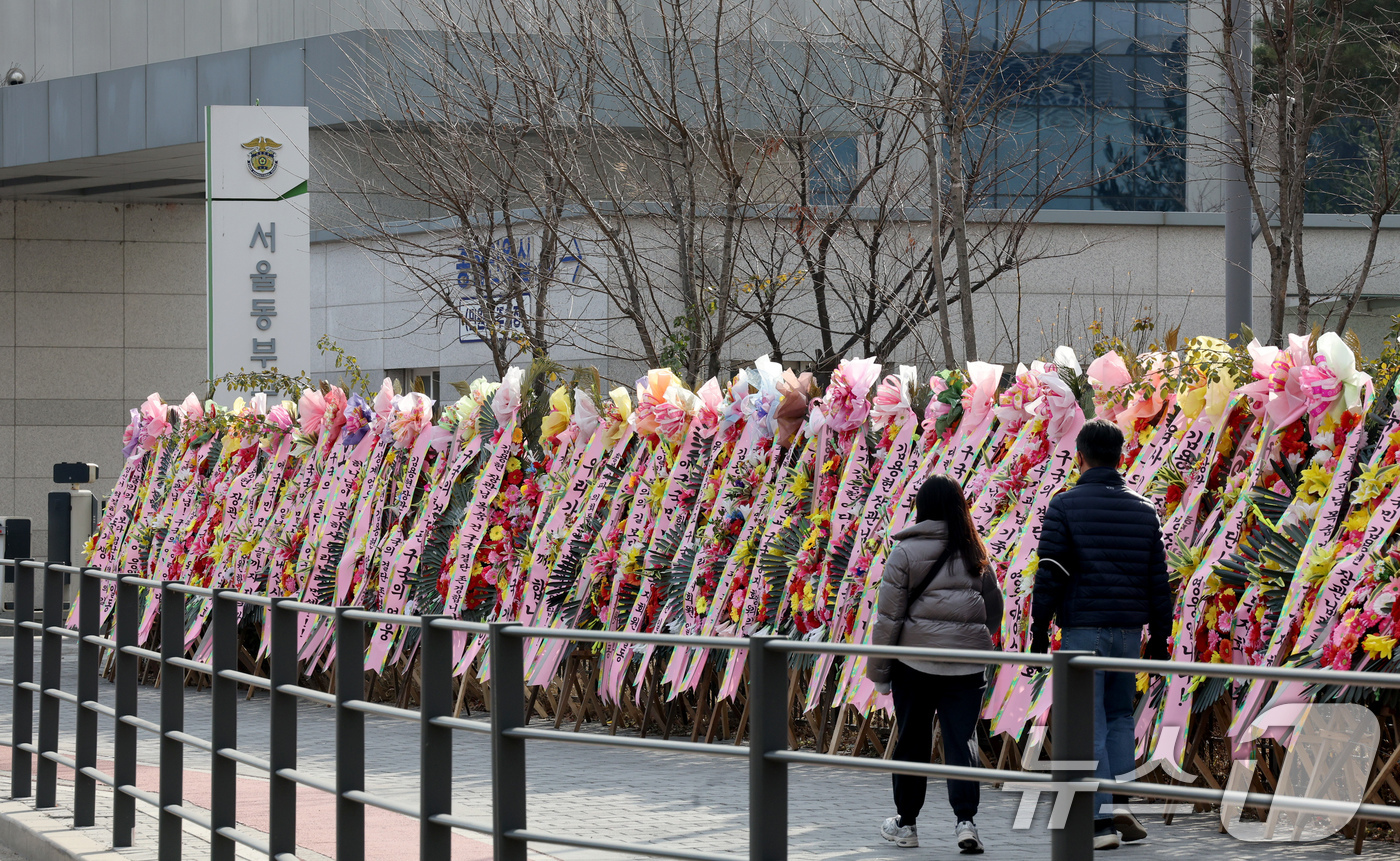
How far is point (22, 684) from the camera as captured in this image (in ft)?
28.4

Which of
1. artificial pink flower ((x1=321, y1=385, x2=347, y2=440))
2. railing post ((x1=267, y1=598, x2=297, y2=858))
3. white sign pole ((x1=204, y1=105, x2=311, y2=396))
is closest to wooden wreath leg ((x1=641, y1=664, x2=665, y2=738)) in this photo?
artificial pink flower ((x1=321, y1=385, x2=347, y2=440))

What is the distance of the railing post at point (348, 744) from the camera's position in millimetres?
5523

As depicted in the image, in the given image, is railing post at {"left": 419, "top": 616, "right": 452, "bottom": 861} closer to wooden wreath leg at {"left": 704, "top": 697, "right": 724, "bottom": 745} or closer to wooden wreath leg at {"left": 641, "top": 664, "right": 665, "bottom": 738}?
wooden wreath leg at {"left": 704, "top": 697, "right": 724, "bottom": 745}

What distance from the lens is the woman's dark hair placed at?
7109mm

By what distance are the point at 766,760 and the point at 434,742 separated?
134 centimetres

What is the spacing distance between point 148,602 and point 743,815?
34.7 feet

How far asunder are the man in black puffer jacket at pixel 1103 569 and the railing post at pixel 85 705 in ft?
13.6

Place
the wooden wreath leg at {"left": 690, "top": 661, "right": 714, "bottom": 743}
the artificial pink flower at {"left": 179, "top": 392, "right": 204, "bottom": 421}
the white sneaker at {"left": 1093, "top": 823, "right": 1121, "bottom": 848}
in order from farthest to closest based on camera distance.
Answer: the artificial pink flower at {"left": 179, "top": 392, "right": 204, "bottom": 421} → the wooden wreath leg at {"left": 690, "top": 661, "right": 714, "bottom": 743} → the white sneaker at {"left": 1093, "top": 823, "right": 1121, "bottom": 848}

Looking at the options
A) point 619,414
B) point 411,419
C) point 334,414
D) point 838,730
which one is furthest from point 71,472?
point 838,730

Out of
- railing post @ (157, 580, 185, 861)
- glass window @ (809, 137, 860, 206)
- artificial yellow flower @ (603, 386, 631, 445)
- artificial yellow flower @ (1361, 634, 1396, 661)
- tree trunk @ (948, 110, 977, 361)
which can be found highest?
glass window @ (809, 137, 860, 206)

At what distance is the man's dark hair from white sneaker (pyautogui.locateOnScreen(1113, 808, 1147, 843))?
1375mm

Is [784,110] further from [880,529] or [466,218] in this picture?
[880,529]

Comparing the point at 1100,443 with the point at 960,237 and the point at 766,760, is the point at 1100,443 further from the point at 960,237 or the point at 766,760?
the point at 960,237

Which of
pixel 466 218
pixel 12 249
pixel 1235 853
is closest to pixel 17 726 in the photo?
pixel 1235 853
